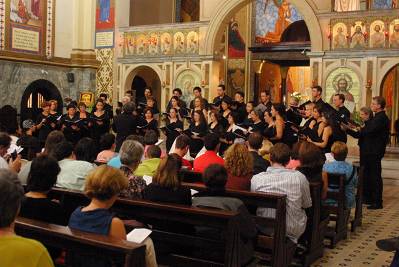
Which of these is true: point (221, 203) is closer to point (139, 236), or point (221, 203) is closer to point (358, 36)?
point (139, 236)

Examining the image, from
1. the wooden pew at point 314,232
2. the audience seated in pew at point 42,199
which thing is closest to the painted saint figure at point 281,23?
the wooden pew at point 314,232

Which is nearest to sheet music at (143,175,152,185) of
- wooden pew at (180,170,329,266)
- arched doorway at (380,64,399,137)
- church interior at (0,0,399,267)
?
church interior at (0,0,399,267)

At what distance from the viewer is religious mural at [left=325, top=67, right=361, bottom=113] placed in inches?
601

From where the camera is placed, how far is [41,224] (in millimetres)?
3553

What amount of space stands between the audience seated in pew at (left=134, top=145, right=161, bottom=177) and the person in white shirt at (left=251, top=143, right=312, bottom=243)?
1.20 meters

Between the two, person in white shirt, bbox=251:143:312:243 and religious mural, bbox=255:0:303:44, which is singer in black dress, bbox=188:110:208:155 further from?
religious mural, bbox=255:0:303:44

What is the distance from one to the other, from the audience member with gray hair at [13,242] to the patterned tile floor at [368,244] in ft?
14.9

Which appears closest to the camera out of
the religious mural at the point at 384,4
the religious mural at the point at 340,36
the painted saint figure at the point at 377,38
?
the painted saint figure at the point at 377,38

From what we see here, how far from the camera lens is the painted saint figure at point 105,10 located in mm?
20125

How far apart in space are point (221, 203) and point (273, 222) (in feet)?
2.95

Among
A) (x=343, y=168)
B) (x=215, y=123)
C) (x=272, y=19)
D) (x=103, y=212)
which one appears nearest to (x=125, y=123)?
(x=215, y=123)

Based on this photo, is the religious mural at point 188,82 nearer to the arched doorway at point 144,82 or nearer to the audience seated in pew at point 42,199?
the arched doorway at point 144,82

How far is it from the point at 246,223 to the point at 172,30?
14.8 metres

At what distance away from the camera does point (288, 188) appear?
5.63 m
